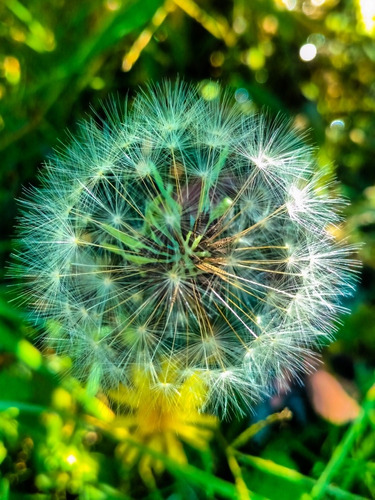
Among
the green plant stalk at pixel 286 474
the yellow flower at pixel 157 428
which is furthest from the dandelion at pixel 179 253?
the green plant stalk at pixel 286 474

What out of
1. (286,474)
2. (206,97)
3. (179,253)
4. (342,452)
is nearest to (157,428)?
(286,474)

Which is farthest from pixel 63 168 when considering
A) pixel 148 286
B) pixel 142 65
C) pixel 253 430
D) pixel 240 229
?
pixel 253 430

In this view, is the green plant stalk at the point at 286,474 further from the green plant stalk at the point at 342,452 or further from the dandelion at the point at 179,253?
the dandelion at the point at 179,253

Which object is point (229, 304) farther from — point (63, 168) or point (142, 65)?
point (142, 65)

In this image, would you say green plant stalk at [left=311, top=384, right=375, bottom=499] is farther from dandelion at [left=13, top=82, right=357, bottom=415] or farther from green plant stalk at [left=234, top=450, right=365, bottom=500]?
dandelion at [left=13, top=82, right=357, bottom=415]

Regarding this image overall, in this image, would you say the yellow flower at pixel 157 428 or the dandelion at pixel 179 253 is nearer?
the dandelion at pixel 179 253
